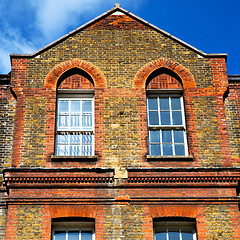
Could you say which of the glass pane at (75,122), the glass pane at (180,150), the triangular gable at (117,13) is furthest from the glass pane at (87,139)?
the triangular gable at (117,13)

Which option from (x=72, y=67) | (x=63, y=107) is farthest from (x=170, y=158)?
(x=72, y=67)

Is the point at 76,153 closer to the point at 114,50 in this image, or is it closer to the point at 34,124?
the point at 34,124

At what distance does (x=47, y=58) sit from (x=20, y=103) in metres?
1.89

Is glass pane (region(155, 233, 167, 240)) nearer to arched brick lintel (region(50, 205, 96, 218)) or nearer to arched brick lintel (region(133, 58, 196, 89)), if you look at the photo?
arched brick lintel (region(50, 205, 96, 218))

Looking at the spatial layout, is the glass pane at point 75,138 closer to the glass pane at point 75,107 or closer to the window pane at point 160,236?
the glass pane at point 75,107

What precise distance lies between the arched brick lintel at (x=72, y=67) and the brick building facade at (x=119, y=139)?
0.12 feet

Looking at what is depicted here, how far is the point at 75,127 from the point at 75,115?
422 mm

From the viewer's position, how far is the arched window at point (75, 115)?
54.4ft

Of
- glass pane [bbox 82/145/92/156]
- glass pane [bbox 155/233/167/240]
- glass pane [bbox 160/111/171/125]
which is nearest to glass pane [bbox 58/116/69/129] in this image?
glass pane [bbox 82/145/92/156]

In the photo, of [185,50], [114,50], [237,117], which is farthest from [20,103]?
[237,117]

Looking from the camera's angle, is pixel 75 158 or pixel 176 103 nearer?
pixel 75 158

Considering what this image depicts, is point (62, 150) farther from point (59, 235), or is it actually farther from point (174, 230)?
point (174, 230)

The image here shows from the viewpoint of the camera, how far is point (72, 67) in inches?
692

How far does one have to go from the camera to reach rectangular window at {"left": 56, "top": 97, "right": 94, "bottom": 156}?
16.5 meters
